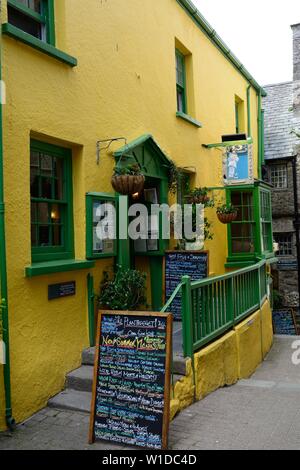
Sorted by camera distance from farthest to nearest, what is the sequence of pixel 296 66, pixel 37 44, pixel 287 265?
pixel 296 66 → pixel 287 265 → pixel 37 44

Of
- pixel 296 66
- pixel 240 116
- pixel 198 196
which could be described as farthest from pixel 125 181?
pixel 296 66

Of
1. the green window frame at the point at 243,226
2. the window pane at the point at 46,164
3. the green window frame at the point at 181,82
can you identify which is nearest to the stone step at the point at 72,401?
the window pane at the point at 46,164

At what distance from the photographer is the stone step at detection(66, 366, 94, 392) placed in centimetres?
525

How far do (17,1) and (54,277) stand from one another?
318cm

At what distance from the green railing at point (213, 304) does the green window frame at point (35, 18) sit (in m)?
3.44

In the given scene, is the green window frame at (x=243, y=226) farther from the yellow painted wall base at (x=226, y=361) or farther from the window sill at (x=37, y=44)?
the window sill at (x=37, y=44)

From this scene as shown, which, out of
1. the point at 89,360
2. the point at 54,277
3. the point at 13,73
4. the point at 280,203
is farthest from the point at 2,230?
the point at 280,203

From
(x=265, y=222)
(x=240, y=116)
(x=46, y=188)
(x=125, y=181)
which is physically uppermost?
(x=240, y=116)

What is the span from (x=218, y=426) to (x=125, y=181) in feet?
10.5

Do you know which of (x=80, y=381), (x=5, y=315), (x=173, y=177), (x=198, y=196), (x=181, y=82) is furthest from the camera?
(x=181, y=82)

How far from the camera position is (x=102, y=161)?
6270mm

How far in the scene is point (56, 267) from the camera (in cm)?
518

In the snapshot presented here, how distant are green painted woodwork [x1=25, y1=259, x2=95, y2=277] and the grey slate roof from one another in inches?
508

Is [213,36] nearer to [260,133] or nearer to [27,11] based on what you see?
[260,133]
